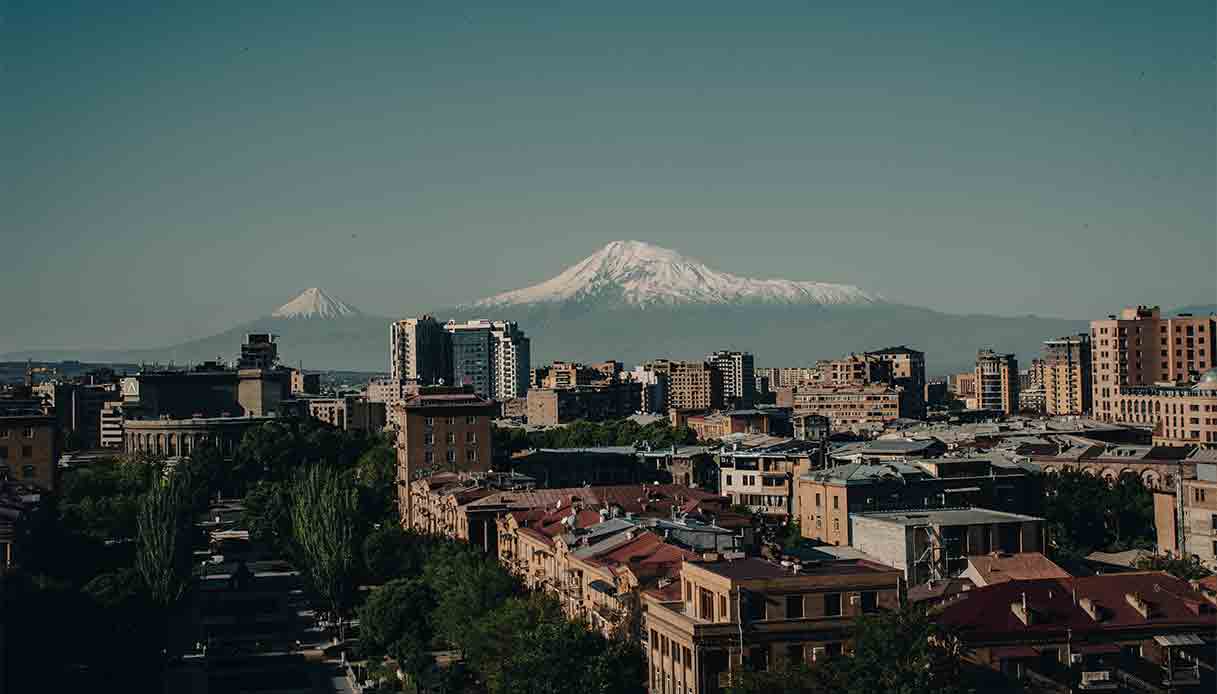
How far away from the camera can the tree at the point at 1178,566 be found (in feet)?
228

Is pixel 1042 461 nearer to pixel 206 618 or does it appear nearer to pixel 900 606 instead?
pixel 206 618

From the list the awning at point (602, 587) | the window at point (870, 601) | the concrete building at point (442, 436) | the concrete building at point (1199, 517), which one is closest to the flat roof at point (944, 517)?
the concrete building at point (1199, 517)

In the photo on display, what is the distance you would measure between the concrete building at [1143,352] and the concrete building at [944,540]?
9262 cm

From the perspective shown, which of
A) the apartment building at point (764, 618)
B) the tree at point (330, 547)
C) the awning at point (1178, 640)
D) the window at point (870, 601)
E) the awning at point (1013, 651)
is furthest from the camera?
the tree at point (330, 547)

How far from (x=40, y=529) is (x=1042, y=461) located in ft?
226

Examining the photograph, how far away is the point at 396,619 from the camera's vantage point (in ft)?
238

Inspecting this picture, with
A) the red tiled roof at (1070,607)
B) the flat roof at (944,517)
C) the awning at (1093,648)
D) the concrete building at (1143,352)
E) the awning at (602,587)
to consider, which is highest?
the concrete building at (1143,352)

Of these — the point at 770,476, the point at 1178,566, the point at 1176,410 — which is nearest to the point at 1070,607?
the point at 1178,566

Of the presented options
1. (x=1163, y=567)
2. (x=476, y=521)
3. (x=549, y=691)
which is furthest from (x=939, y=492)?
(x=549, y=691)

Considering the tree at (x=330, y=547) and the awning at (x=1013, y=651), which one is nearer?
the awning at (x=1013, y=651)

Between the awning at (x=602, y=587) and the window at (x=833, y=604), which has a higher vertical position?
the window at (x=833, y=604)

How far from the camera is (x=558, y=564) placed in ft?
238

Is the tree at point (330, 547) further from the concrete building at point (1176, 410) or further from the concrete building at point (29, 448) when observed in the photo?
the concrete building at point (1176, 410)

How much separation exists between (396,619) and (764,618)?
25.9 metres
